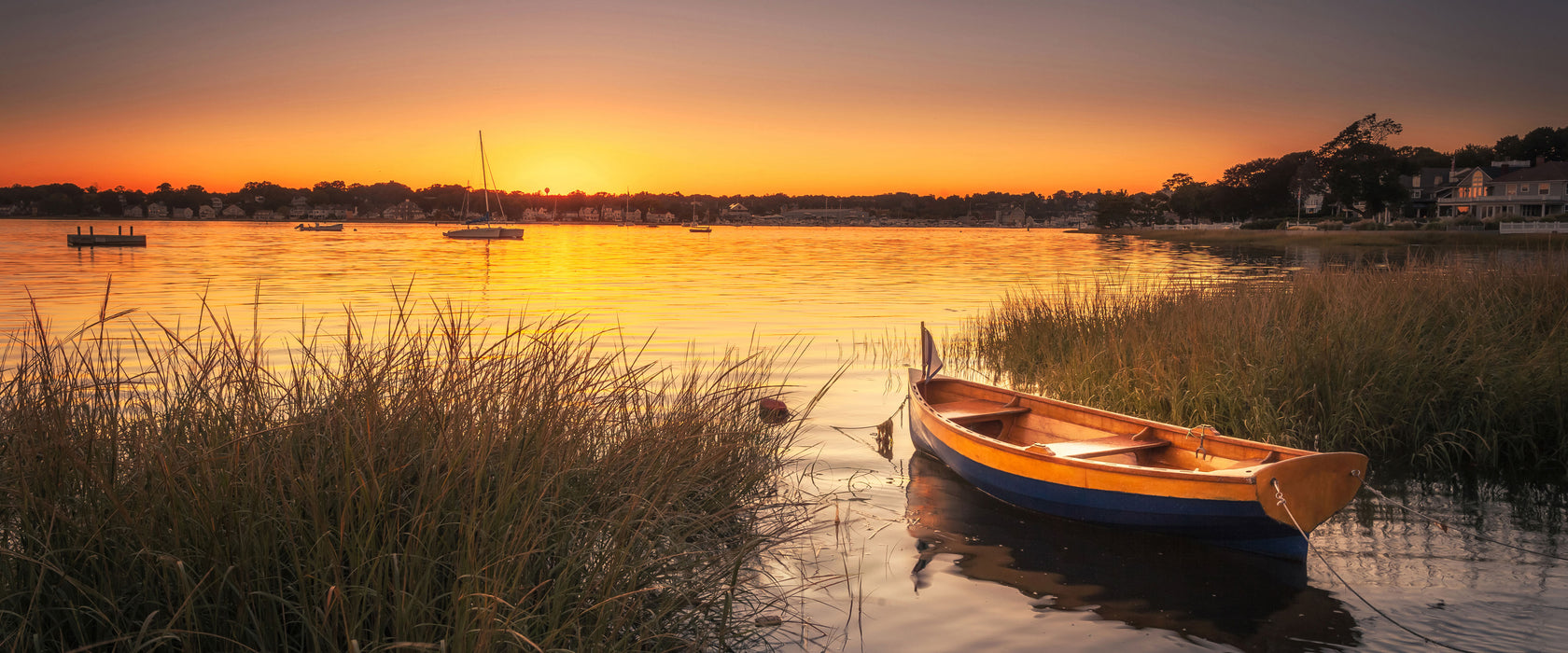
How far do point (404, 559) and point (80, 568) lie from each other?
4.21 feet

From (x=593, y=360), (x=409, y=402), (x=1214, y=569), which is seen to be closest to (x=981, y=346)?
(x=593, y=360)

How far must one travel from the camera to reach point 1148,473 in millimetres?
8062

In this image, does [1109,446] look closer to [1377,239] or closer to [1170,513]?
[1170,513]

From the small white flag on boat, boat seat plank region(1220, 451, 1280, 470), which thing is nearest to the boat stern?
boat seat plank region(1220, 451, 1280, 470)

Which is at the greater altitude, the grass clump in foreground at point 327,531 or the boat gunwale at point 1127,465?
the grass clump in foreground at point 327,531

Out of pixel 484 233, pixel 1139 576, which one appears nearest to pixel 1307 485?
pixel 1139 576

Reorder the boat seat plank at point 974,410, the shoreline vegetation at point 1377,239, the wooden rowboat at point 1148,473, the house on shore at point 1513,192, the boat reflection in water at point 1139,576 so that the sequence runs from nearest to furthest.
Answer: the boat reflection in water at point 1139,576 < the wooden rowboat at point 1148,473 < the boat seat plank at point 974,410 < the shoreline vegetation at point 1377,239 < the house on shore at point 1513,192

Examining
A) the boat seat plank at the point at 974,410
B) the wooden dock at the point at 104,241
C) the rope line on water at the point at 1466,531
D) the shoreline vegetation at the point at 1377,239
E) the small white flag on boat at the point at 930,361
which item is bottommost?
the rope line on water at the point at 1466,531

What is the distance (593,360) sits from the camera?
1509 cm

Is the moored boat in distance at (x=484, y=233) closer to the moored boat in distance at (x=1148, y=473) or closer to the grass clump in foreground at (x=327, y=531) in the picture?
the moored boat in distance at (x=1148, y=473)

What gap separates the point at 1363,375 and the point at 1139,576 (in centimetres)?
548

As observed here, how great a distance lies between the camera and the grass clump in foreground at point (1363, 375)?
11.0m

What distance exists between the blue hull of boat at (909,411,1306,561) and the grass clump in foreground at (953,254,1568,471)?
3.00 metres

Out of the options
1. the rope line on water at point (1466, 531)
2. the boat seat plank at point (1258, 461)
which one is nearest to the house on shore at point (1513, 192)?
the rope line on water at point (1466, 531)
